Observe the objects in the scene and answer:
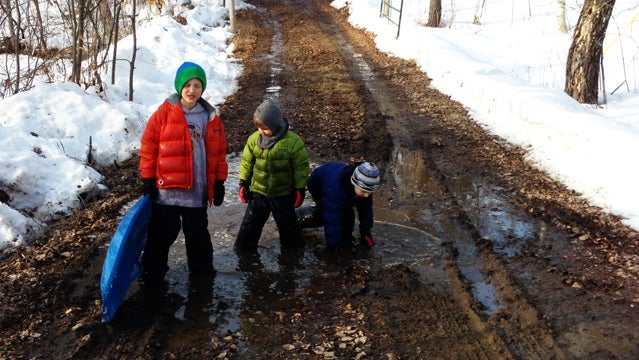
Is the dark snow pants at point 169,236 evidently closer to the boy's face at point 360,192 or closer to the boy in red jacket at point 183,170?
A: the boy in red jacket at point 183,170

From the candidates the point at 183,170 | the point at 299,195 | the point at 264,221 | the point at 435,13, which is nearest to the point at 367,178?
the point at 299,195

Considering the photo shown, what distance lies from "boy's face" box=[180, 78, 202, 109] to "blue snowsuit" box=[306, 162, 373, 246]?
1.56 m

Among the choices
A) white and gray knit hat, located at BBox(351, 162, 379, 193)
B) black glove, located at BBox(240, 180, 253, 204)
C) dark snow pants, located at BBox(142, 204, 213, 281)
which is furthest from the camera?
black glove, located at BBox(240, 180, 253, 204)

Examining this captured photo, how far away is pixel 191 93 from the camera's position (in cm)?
391

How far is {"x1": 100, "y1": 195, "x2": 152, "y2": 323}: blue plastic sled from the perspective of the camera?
3666 millimetres

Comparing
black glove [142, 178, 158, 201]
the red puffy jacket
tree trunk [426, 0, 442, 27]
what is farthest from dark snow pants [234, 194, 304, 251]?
tree trunk [426, 0, 442, 27]

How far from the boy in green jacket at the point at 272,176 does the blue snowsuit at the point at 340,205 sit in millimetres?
310

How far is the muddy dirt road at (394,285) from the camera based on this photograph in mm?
3555

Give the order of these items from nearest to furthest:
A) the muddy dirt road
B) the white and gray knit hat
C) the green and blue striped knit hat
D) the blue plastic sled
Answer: the muddy dirt road, the blue plastic sled, the green and blue striped knit hat, the white and gray knit hat

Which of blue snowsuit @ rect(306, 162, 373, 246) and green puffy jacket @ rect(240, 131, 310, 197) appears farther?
blue snowsuit @ rect(306, 162, 373, 246)

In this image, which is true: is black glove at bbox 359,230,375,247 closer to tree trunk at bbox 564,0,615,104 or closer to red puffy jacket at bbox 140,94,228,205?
red puffy jacket at bbox 140,94,228,205

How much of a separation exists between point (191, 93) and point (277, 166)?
41.3 inches

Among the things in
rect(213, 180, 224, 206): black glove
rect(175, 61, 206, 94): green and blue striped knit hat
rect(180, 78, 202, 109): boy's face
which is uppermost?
rect(175, 61, 206, 94): green and blue striped knit hat

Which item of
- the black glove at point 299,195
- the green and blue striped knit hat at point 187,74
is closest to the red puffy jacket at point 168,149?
the green and blue striped knit hat at point 187,74
